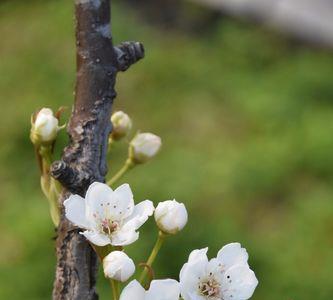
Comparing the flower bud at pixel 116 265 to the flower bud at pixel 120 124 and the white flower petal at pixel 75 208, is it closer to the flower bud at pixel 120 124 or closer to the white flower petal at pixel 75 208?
the white flower petal at pixel 75 208

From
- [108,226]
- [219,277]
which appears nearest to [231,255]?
[219,277]

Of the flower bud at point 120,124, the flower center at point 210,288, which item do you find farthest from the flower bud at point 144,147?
the flower center at point 210,288

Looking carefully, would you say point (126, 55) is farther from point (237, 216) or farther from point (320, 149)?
point (320, 149)

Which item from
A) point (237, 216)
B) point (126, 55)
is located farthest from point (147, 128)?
point (126, 55)

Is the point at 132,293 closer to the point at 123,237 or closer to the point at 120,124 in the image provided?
the point at 123,237

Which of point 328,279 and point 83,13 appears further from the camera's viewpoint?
point 328,279
